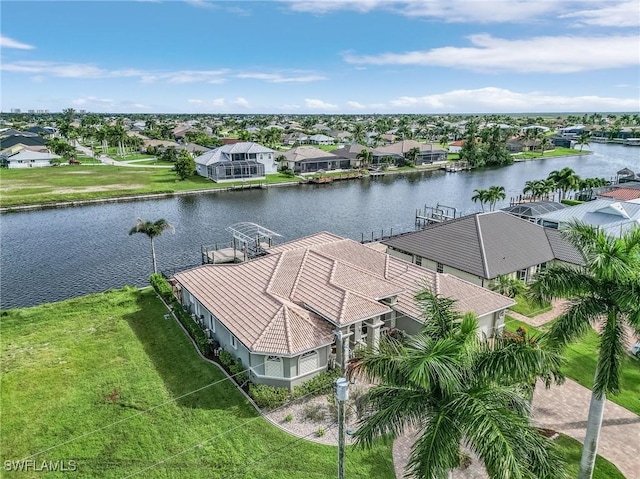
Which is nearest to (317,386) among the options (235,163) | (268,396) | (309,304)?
(268,396)

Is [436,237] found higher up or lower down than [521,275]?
higher up

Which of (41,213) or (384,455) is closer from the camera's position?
(384,455)

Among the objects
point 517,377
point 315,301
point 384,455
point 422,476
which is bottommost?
point 384,455

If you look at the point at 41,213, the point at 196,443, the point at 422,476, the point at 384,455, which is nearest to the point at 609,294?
the point at 422,476

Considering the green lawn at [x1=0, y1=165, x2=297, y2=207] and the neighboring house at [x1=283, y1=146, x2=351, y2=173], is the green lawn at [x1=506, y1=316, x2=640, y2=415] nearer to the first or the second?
the green lawn at [x1=0, y1=165, x2=297, y2=207]

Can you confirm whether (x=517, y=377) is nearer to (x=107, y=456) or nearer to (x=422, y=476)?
(x=422, y=476)

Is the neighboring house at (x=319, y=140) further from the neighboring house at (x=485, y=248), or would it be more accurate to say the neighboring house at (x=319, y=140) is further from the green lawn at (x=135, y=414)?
the green lawn at (x=135, y=414)
